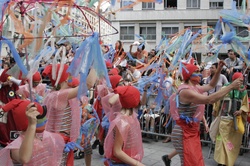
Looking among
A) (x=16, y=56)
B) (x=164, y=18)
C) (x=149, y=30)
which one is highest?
(x=164, y=18)

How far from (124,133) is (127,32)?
26.5 meters

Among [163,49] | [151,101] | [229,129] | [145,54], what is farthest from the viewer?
[145,54]

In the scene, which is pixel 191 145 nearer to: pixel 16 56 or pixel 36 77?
pixel 16 56

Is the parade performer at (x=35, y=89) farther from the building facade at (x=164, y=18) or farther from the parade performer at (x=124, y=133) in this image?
the building facade at (x=164, y=18)

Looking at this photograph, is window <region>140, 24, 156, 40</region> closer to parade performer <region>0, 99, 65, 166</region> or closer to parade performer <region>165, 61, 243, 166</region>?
parade performer <region>165, 61, 243, 166</region>

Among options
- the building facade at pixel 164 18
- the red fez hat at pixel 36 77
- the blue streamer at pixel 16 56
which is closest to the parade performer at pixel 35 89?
the red fez hat at pixel 36 77

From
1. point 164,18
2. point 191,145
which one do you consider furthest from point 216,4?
point 191,145

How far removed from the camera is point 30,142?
90.7 inches

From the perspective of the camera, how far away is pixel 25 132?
2.48m

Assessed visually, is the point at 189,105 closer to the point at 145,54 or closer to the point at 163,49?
the point at 163,49

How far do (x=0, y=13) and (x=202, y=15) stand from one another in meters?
27.0

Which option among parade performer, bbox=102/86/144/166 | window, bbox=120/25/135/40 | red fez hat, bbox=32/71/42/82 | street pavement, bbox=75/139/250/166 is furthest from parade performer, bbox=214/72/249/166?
window, bbox=120/25/135/40

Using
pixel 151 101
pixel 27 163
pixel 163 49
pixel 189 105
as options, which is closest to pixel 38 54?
pixel 27 163

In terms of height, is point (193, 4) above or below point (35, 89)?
above
